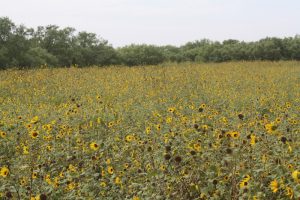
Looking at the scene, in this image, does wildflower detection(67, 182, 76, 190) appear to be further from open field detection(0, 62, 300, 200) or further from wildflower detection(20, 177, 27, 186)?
wildflower detection(20, 177, 27, 186)

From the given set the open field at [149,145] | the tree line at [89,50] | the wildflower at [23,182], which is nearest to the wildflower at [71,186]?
the open field at [149,145]

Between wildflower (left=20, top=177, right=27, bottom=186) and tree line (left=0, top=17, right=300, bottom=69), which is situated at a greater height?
tree line (left=0, top=17, right=300, bottom=69)

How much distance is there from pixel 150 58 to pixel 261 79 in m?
11.8

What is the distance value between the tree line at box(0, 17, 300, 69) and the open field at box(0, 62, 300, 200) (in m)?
5.48

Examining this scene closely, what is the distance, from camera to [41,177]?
13.0 ft

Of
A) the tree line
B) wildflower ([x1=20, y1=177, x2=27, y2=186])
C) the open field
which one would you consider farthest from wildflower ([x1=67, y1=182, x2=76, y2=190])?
the tree line

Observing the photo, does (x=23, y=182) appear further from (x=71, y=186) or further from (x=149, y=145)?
(x=149, y=145)

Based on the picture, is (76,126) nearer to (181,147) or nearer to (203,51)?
(181,147)

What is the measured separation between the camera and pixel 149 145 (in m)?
4.54

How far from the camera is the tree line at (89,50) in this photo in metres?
15.6

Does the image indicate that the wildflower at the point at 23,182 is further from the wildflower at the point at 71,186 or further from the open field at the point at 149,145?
the wildflower at the point at 71,186

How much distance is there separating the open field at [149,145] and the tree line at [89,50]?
216 inches

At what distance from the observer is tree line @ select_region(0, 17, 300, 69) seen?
15.6 m

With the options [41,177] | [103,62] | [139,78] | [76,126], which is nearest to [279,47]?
[103,62]
